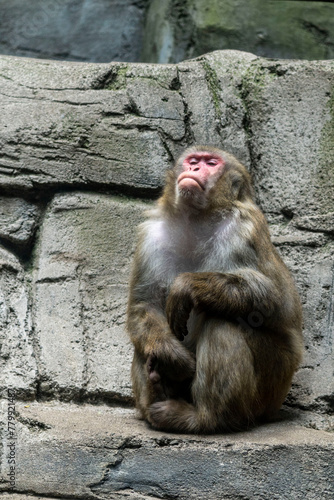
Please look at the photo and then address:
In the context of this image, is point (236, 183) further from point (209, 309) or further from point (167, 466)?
point (167, 466)

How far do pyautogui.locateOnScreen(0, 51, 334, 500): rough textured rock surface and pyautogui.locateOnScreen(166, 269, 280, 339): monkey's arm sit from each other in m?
0.83

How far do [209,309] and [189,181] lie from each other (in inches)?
38.1

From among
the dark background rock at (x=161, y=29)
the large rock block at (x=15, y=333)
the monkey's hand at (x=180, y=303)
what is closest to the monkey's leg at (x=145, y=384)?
the monkey's hand at (x=180, y=303)

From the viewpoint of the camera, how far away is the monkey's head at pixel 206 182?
18.3ft

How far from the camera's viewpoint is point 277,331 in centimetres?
546

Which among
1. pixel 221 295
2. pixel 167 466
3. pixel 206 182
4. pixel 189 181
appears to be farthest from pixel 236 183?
pixel 167 466

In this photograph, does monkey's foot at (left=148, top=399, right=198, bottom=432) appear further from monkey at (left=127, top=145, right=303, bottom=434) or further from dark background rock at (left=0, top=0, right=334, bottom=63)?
dark background rock at (left=0, top=0, right=334, bottom=63)

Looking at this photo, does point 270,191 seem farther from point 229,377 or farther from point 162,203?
point 229,377

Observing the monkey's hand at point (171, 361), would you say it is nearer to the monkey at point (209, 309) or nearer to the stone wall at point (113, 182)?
the monkey at point (209, 309)

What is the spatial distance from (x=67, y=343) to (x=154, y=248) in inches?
47.3

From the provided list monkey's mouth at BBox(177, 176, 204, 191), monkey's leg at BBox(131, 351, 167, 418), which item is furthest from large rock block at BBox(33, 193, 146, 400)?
monkey's mouth at BBox(177, 176, 204, 191)

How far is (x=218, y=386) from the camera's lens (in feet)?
16.8

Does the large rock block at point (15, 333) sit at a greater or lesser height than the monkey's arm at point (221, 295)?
lesser

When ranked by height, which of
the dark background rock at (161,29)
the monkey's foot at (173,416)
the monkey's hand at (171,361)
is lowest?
the monkey's foot at (173,416)
